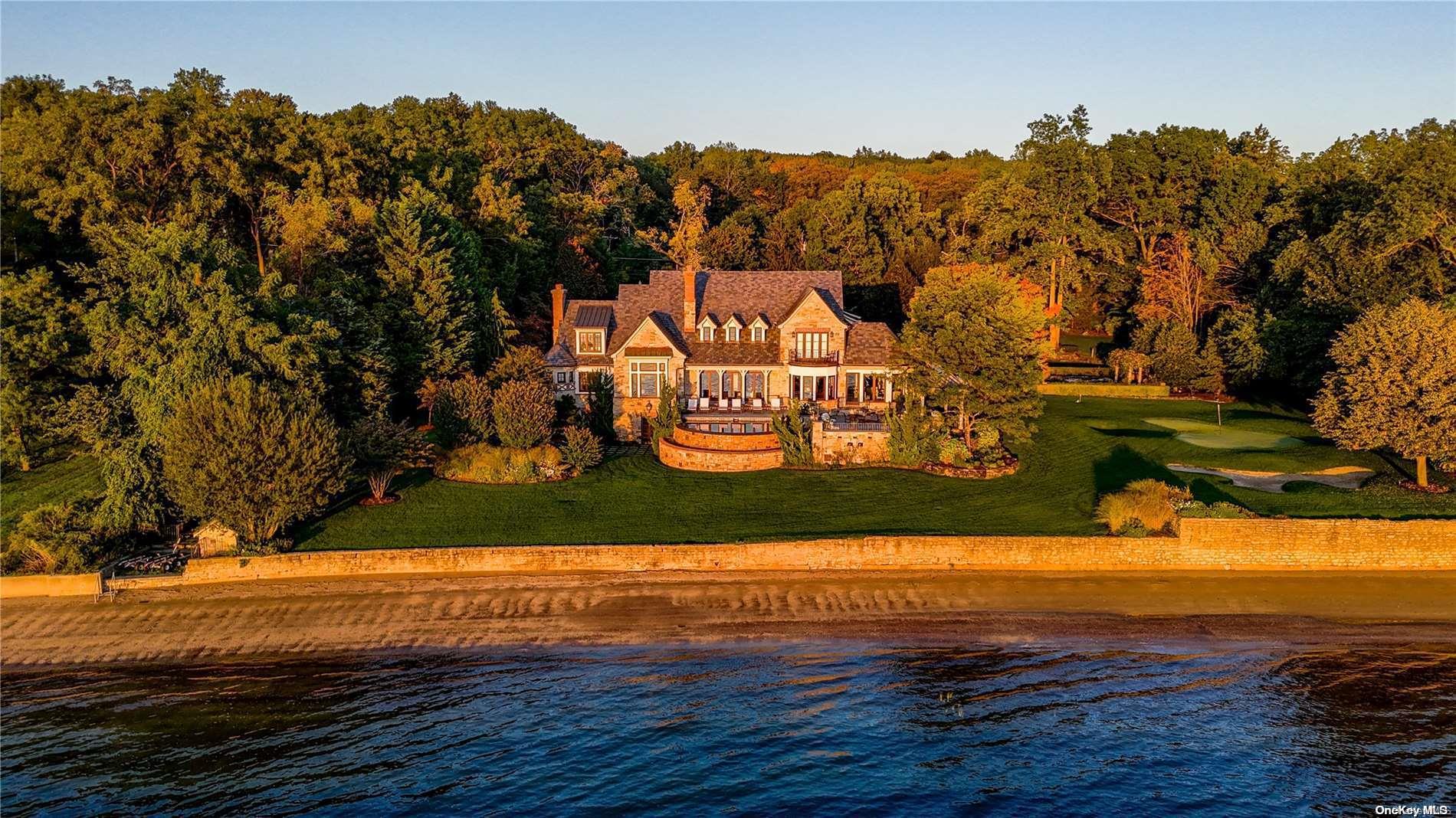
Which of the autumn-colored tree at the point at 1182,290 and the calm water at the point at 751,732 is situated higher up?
the autumn-colored tree at the point at 1182,290

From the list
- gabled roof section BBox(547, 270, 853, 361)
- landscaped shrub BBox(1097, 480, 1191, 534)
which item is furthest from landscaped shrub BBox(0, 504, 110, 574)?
landscaped shrub BBox(1097, 480, 1191, 534)

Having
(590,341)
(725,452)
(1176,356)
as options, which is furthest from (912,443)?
(1176,356)

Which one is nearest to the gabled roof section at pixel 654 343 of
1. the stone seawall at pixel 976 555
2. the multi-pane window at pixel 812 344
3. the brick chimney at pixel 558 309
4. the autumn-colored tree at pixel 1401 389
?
the brick chimney at pixel 558 309

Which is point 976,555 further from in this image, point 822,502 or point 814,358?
point 814,358

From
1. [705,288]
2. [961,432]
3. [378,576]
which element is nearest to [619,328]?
[705,288]

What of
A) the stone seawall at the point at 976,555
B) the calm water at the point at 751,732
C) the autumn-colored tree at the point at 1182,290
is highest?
the autumn-colored tree at the point at 1182,290

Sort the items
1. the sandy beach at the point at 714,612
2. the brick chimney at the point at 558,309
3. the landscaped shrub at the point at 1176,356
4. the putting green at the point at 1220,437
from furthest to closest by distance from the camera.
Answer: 1. the landscaped shrub at the point at 1176,356
2. the brick chimney at the point at 558,309
3. the putting green at the point at 1220,437
4. the sandy beach at the point at 714,612

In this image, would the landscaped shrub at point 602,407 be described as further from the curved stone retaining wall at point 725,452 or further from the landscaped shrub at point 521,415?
the landscaped shrub at point 521,415

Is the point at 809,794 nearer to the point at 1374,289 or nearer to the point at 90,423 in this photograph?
the point at 90,423
